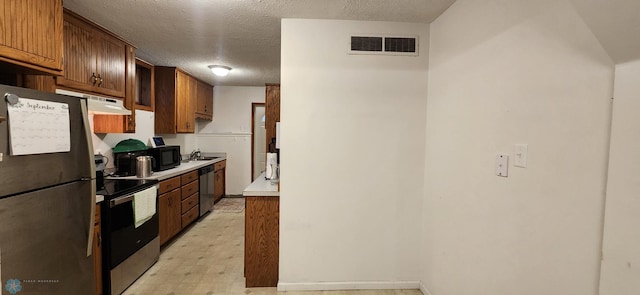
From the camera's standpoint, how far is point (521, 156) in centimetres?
132

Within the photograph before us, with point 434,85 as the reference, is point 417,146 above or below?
below

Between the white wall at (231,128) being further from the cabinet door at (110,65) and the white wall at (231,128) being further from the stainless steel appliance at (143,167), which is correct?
the cabinet door at (110,65)

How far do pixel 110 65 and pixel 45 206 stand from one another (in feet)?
5.30

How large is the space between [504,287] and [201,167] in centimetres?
389

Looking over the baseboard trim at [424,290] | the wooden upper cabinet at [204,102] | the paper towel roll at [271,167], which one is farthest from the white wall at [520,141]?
the wooden upper cabinet at [204,102]

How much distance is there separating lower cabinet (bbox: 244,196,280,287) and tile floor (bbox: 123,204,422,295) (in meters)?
0.11

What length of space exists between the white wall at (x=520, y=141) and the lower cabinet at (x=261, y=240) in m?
1.37

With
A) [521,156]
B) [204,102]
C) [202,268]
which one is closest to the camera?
[521,156]

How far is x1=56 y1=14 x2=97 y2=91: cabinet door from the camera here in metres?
2.10

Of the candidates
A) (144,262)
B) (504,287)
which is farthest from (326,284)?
(144,262)

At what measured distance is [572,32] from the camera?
1089mm

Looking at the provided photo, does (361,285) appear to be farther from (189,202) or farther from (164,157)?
(164,157)

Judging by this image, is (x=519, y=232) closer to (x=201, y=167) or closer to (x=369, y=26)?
(x=369, y=26)

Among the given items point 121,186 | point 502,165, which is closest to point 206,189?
point 121,186
